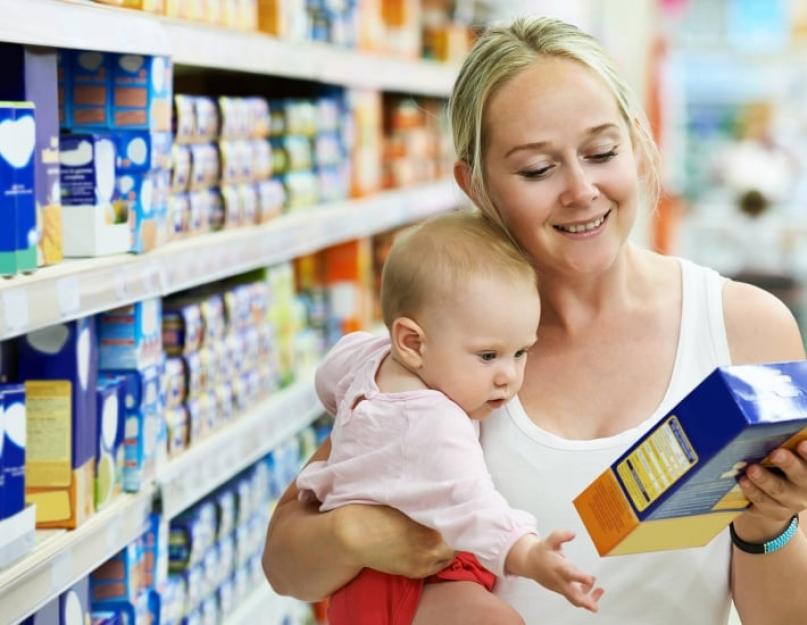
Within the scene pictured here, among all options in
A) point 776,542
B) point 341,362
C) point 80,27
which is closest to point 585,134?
point 341,362

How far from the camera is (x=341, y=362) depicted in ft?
7.00

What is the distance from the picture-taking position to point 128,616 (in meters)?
2.45

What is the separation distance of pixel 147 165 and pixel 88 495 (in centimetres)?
58

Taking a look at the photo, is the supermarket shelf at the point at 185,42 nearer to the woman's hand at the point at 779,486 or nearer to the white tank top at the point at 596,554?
the white tank top at the point at 596,554

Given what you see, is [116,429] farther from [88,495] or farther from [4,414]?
[4,414]

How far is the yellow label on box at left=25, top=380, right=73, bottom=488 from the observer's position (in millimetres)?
2156

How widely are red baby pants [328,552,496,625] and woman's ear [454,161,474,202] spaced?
1.89 ft

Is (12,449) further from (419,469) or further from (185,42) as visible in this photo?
(185,42)

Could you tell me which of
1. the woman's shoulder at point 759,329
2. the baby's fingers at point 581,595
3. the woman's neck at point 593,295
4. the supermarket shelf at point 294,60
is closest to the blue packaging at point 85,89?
the supermarket shelf at point 294,60

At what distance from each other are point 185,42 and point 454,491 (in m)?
1.25

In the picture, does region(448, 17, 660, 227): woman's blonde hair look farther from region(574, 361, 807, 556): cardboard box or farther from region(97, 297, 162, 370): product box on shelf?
region(97, 297, 162, 370): product box on shelf

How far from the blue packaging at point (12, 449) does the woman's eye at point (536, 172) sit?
2.55 feet

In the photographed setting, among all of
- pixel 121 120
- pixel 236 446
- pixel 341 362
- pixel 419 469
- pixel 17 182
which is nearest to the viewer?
pixel 419 469

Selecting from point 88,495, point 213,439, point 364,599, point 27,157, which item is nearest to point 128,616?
point 88,495
